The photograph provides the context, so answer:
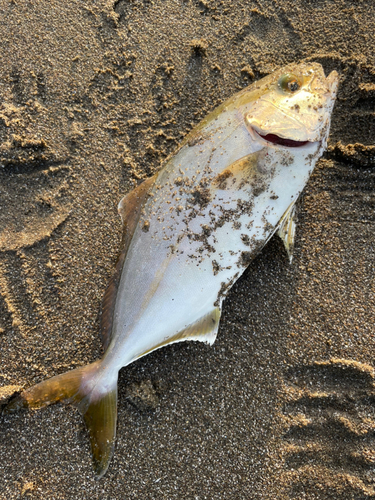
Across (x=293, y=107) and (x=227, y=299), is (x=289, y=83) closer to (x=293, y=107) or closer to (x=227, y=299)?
(x=293, y=107)

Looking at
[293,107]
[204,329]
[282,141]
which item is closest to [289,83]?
[293,107]

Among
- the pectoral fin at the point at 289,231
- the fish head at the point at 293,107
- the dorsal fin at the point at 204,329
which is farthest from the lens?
the pectoral fin at the point at 289,231

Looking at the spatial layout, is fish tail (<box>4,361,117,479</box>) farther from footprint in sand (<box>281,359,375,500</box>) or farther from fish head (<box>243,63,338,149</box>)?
fish head (<box>243,63,338,149</box>)

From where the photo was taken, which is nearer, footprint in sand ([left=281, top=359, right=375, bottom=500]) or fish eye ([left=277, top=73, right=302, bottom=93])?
fish eye ([left=277, top=73, right=302, bottom=93])

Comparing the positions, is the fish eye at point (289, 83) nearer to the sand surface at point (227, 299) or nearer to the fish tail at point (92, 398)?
the sand surface at point (227, 299)

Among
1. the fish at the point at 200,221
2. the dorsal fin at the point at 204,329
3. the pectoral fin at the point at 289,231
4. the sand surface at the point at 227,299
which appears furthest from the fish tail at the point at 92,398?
the pectoral fin at the point at 289,231

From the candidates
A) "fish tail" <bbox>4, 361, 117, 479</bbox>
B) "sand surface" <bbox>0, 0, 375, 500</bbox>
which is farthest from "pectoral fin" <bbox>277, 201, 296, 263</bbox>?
"fish tail" <bbox>4, 361, 117, 479</bbox>
